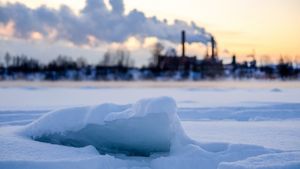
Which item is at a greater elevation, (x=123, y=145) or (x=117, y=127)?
(x=117, y=127)

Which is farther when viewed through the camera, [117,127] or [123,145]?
[123,145]

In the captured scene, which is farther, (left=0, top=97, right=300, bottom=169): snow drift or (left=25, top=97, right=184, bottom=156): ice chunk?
(left=25, top=97, right=184, bottom=156): ice chunk

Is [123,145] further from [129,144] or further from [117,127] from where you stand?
[117,127]

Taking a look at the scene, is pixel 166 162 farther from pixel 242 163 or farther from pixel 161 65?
pixel 161 65

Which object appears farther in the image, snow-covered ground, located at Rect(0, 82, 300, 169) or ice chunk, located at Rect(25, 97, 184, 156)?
ice chunk, located at Rect(25, 97, 184, 156)

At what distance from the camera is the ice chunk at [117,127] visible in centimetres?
512

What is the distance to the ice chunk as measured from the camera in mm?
5117

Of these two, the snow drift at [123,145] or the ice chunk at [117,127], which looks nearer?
the snow drift at [123,145]

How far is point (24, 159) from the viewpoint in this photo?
14.0 feet

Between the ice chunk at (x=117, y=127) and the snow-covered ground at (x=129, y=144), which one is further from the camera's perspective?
the ice chunk at (x=117, y=127)

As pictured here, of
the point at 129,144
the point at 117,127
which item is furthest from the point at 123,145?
the point at 117,127

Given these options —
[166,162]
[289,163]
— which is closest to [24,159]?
[166,162]

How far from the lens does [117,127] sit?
5.40 meters

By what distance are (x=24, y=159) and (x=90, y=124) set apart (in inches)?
46.6
